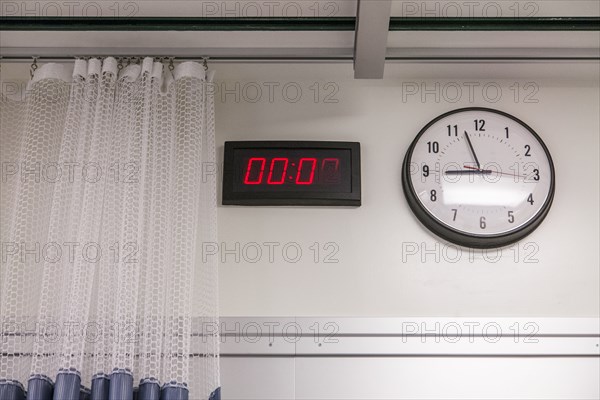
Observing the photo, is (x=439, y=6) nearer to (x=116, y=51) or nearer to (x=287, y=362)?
(x=116, y=51)

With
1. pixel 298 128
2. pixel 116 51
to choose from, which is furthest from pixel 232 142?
pixel 116 51

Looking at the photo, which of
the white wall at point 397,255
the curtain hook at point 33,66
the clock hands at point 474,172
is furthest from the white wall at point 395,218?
the curtain hook at point 33,66

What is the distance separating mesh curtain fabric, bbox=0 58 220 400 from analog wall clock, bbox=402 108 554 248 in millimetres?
556

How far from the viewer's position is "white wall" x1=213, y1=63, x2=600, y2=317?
5.97ft

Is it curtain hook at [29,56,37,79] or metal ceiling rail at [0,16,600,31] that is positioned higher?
metal ceiling rail at [0,16,600,31]

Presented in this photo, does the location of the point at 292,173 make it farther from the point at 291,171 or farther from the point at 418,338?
the point at 418,338

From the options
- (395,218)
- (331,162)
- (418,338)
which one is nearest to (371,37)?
(331,162)

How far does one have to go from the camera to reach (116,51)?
1.85m

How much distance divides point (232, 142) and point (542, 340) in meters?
0.94

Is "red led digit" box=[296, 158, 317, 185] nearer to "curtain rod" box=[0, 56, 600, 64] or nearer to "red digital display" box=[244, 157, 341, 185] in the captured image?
"red digital display" box=[244, 157, 341, 185]

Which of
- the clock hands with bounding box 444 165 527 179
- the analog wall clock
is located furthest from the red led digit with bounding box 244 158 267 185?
the clock hands with bounding box 444 165 527 179

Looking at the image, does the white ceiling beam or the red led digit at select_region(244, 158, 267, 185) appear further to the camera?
the red led digit at select_region(244, 158, 267, 185)

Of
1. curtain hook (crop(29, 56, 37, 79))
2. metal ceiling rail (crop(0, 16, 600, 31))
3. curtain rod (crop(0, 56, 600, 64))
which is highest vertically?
metal ceiling rail (crop(0, 16, 600, 31))

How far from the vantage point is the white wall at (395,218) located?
5.97 feet
